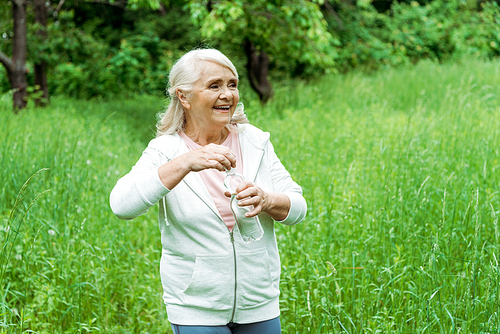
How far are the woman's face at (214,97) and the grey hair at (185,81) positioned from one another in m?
0.02

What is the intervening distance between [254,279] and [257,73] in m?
9.90

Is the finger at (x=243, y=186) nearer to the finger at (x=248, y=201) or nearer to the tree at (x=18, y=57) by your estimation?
the finger at (x=248, y=201)

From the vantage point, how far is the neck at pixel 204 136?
2039mm

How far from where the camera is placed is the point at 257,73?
37.3 ft

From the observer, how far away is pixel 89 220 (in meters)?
3.96

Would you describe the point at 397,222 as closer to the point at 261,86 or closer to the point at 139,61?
the point at 261,86

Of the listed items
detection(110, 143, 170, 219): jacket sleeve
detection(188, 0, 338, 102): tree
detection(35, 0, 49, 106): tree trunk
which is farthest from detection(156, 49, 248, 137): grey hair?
detection(35, 0, 49, 106): tree trunk

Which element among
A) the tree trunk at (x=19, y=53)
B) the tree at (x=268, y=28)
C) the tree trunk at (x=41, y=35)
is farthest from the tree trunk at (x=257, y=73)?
the tree trunk at (x=41, y=35)

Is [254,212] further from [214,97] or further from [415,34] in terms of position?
[415,34]

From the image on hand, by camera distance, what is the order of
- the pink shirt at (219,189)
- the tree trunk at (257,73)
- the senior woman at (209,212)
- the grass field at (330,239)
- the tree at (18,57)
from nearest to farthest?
the senior woman at (209,212) → the pink shirt at (219,189) → the grass field at (330,239) → the tree at (18,57) → the tree trunk at (257,73)

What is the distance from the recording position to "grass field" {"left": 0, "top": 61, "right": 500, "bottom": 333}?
104 inches

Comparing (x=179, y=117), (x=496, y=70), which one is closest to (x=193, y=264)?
(x=179, y=117)

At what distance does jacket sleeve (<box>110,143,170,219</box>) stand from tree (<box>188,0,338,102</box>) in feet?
22.0

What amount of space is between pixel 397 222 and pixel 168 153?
6.77ft
